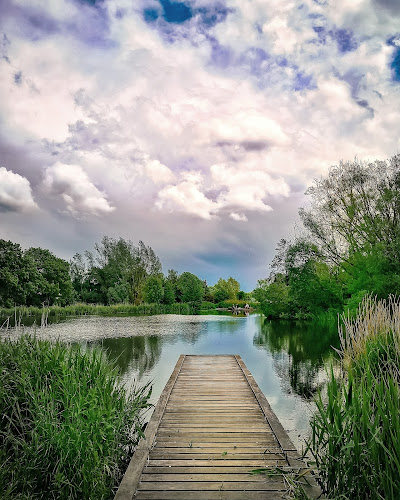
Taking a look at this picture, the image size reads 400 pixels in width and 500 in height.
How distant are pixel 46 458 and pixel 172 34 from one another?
13048 millimetres

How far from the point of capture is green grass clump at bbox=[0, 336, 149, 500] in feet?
10.6

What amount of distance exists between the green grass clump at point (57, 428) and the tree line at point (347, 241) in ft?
45.7

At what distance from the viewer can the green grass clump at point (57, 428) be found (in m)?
3.24

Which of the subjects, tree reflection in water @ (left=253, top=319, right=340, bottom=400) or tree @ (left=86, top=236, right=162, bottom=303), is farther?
tree @ (left=86, top=236, right=162, bottom=303)

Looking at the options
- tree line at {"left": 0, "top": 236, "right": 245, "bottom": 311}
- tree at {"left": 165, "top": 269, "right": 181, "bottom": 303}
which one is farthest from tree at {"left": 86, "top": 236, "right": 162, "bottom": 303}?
tree at {"left": 165, "top": 269, "right": 181, "bottom": 303}

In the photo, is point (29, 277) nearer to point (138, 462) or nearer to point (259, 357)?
point (259, 357)

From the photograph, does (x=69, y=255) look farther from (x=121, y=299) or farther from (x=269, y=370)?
(x=269, y=370)

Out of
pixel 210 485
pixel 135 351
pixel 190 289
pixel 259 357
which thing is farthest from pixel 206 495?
pixel 190 289

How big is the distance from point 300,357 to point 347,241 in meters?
10.6

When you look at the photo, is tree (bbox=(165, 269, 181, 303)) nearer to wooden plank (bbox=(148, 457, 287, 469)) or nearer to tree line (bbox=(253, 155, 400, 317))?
tree line (bbox=(253, 155, 400, 317))

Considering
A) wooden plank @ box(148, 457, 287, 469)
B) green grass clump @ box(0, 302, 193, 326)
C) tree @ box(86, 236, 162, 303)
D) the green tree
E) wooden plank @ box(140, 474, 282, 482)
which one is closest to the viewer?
wooden plank @ box(140, 474, 282, 482)

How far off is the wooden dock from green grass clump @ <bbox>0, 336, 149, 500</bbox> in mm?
293

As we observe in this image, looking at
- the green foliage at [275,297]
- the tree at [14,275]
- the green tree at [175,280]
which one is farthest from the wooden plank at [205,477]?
the green tree at [175,280]

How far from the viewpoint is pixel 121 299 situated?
45125 millimetres
